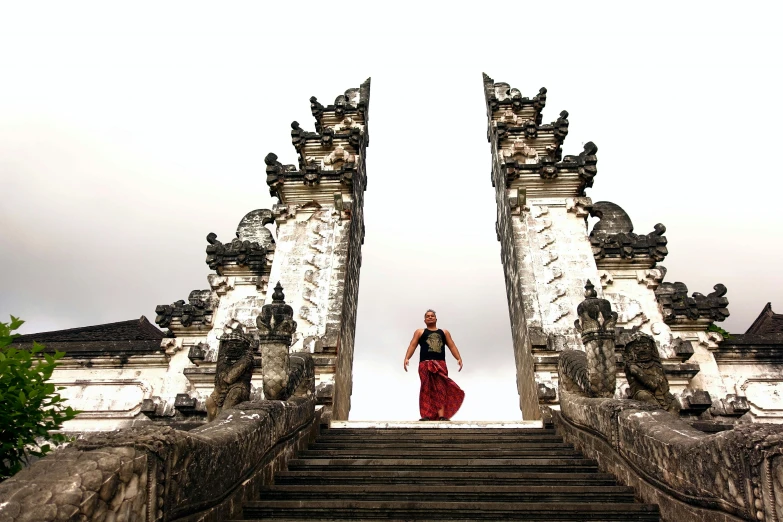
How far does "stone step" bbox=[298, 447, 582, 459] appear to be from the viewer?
574 centimetres

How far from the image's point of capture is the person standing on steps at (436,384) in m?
9.45

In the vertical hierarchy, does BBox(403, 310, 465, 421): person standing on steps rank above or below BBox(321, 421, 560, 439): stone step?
above

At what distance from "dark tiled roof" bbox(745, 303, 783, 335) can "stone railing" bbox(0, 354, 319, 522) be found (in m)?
17.2

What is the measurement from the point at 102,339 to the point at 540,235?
37.3 ft

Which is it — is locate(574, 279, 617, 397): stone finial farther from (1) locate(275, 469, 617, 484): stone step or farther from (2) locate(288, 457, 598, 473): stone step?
(1) locate(275, 469, 617, 484): stone step

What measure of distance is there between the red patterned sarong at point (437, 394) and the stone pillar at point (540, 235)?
148 cm

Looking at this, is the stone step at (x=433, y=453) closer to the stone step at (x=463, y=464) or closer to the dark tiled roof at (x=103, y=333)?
the stone step at (x=463, y=464)

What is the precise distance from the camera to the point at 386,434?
22.3 feet

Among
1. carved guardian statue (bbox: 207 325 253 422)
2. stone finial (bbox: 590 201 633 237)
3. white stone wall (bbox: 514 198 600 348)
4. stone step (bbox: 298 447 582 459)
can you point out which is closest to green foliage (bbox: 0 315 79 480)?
carved guardian statue (bbox: 207 325 253 422)

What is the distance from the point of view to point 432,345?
9.77 m

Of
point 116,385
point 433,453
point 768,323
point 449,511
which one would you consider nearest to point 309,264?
point 116,385

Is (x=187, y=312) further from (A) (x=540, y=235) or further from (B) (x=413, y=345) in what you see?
(A) (x=540, y=235)

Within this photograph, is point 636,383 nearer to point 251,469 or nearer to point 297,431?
point 297,431

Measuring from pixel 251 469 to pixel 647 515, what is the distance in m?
3.47
